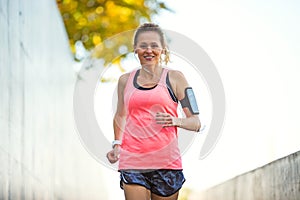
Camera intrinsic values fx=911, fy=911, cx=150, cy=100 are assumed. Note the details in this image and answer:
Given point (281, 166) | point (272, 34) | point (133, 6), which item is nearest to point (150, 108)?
point (281, 166)

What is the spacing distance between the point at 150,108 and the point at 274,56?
5.56m

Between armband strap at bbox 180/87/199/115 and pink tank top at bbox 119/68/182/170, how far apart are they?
5 cm

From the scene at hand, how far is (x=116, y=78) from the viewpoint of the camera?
10.2 m

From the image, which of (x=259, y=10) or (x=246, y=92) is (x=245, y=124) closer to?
(x=246, y=92)

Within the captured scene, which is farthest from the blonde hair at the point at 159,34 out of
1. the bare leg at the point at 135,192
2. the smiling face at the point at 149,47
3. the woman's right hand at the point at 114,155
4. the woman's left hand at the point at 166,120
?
the bare leg at the point at 135,192

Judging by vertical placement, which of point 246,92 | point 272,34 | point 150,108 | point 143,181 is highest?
point 272,34

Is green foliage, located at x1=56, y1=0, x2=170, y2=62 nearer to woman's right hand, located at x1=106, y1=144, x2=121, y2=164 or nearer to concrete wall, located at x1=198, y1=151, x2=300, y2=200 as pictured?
concrete wall, located at x1=198, y1=151, x2=300, y2=200

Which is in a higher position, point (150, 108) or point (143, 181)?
point (150, 108)

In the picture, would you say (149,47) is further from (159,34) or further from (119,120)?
(119,120)

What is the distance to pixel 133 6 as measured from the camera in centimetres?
1378

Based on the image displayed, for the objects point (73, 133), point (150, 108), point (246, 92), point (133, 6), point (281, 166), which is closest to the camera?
point (150, 108)

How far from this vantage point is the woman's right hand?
4789 millimetres

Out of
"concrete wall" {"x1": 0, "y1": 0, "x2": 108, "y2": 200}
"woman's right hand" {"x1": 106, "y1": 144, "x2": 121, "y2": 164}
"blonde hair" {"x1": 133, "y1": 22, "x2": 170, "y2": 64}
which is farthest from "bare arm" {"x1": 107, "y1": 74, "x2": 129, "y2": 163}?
"concrete wall" {"x1": 0, "y1": 0, "x2": 108, "y2": 200}

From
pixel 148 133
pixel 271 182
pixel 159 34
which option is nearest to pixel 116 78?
pixel 271 182
